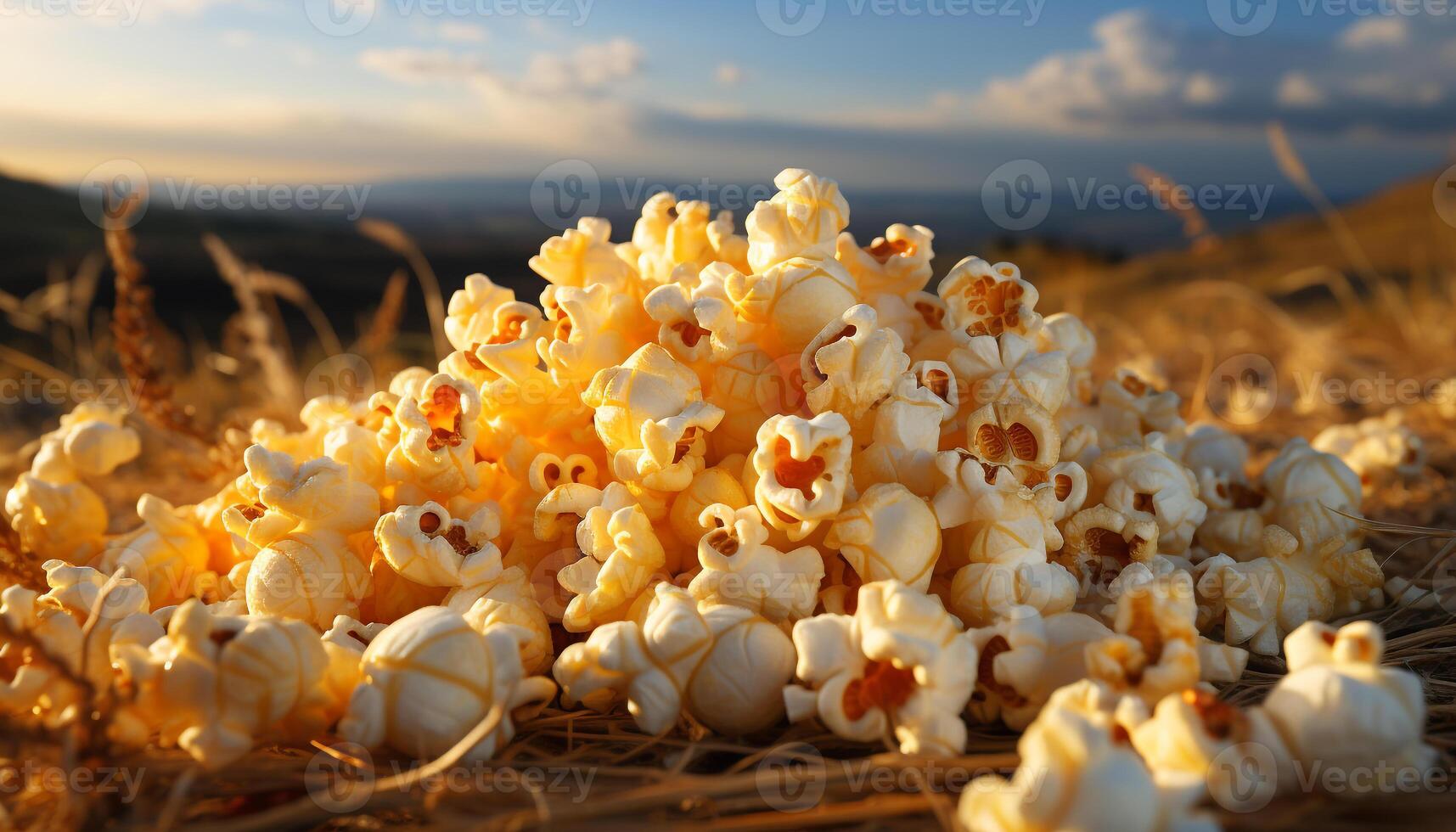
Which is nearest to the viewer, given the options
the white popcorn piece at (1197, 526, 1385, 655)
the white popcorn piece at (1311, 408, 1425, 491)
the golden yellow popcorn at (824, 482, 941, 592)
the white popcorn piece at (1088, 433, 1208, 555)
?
the golden yellow popcorn at (824, 482, 941, 592)

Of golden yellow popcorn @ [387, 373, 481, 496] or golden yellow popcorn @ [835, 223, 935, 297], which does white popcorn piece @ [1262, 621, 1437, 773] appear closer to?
golden yellow popcorn @ [835, 223, 935, 297]

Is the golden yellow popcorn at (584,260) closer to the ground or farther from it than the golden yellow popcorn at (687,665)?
farther from it

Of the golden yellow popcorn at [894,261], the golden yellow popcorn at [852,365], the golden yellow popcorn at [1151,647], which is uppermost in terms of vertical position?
the golden yellow popcorn at [894,261]

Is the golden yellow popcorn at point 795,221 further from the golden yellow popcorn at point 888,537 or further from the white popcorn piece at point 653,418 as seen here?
the golden yellow popcorn at point 888,537

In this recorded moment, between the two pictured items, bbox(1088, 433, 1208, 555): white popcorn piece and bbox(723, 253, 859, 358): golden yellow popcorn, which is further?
bbox(1088, 433, 1208, 555): white popcorn piece

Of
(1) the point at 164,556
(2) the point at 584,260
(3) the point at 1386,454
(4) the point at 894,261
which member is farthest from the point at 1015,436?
(1) the point at 164,556

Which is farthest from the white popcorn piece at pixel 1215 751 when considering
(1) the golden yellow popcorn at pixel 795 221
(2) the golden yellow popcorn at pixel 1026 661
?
(1) the golden yellow popcorn at pixel 795 221

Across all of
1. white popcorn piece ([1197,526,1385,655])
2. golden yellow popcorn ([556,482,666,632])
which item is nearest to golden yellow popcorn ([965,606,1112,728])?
white popcorn piece ([1197,526,1385,655])
